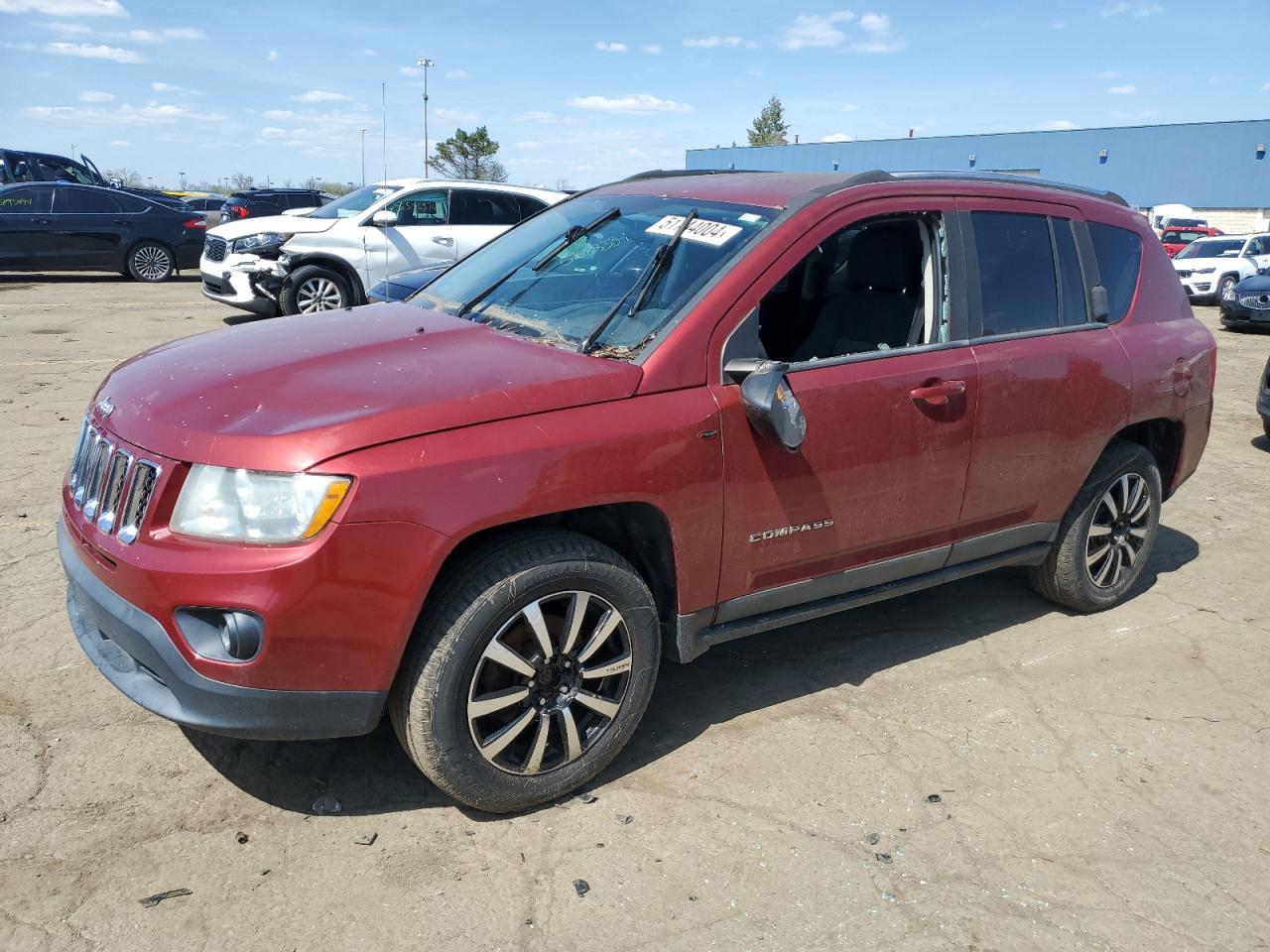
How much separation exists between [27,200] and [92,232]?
104 centimetres

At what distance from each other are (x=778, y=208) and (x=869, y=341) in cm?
73

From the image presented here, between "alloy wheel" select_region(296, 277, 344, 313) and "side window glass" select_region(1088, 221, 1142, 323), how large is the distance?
9.35 m

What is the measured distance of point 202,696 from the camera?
267 centimetres

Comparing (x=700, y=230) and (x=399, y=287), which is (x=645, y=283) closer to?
(x=700, y=230)

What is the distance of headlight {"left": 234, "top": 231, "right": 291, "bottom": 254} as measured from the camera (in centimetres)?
1204

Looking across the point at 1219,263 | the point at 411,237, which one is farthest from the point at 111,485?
the point at 1219,263

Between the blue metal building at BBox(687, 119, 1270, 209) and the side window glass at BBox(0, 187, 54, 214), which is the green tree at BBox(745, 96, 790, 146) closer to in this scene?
the blue metal building at BBox(687, 119, 1270, 209)

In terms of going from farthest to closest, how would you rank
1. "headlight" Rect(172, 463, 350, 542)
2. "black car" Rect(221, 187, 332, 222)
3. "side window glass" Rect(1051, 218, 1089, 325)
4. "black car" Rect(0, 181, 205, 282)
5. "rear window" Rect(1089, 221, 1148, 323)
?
"black car" Rect(221, 187, 332, 222)
"black car" Rect(0, 181, 205, 282)
"rear window" Rect(1089, 221, 1148, 323)
"side window glass" Rect(1051, 218, 1089, 325)
"headlight" Rect(172, 463, 350, 542)

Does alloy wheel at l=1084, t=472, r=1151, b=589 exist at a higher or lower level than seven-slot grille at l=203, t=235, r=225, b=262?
lower

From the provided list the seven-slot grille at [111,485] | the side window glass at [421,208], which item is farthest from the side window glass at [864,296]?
the side window glass at [421,208]

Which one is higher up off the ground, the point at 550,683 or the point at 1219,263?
the point at 1219,263

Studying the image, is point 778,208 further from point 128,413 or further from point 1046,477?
point 128,413

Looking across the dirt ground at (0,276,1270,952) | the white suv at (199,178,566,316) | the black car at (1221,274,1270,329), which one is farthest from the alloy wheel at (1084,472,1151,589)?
the black car at (1221,274,1270,329)

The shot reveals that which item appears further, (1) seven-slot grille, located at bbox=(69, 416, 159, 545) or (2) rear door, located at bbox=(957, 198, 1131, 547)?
(2) rear door, located at bbox=(957, 198, 1131, 547)
